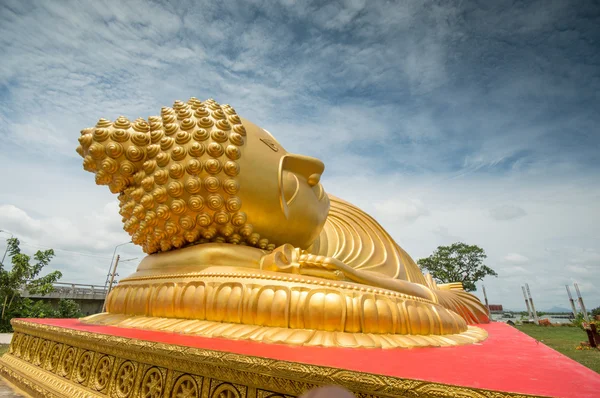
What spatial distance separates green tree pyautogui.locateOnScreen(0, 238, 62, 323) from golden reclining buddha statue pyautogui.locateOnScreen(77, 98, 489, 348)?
955 cm

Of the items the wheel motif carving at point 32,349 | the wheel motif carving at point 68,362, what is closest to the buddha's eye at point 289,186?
the wheel motif carving at point 68,362

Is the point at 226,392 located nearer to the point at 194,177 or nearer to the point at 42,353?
the point at 194,177

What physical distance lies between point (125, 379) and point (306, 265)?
108 cm

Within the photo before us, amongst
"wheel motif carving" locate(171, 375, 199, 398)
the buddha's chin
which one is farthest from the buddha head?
"wheel motif carving" locate(171, 375, 199, 398)

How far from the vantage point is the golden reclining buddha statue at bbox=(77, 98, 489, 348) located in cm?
166

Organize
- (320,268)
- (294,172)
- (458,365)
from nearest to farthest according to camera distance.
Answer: (458,365) < (320,268) < (294,172)

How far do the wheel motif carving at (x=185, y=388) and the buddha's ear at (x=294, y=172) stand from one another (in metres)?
1.33

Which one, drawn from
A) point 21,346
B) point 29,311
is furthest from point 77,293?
point 21,346

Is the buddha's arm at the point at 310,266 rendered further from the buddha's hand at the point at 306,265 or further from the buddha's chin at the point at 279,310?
the buddha's chin at the point at 279,310

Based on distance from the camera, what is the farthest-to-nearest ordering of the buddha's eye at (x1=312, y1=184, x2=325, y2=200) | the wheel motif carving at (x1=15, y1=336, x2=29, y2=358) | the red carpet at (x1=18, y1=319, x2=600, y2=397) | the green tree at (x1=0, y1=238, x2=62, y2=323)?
the green tree at (x1=0, y1=238, x2=62, y2=323), the buddha's eye at (x1=312, y1=184, x2=325, y2=200), the wheel motif carving at (x1=15, y1=336, x2=29, y2=358), the red carpet at (x1=18, y1=319, x2=600, y2=397)

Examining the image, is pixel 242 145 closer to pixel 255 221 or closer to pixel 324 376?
pixel 255 221

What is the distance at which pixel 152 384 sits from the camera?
1384mm

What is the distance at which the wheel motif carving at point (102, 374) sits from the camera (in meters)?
1.61

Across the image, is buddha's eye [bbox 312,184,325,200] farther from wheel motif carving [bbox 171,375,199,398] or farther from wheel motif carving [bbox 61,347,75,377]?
wheel motif carving [bbox 61,347,75,377]
